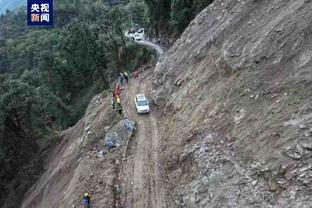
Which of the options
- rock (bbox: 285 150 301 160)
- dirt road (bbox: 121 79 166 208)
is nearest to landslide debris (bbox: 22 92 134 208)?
dirt road (bbox: 121 79 166 208)

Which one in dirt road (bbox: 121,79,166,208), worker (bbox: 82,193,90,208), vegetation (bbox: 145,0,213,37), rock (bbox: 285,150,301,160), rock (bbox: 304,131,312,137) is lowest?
worker (bbox: 82,193,90,208)

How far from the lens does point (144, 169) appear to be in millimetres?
24703

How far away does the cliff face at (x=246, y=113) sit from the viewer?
16391 millimetres

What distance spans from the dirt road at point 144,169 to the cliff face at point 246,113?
37.1 inches

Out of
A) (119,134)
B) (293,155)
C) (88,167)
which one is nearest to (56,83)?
(119,134)

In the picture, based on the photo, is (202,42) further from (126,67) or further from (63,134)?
(126,67)

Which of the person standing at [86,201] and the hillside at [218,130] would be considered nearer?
the hillside at [218,130]

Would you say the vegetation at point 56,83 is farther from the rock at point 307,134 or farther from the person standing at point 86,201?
the rock at point 307,134

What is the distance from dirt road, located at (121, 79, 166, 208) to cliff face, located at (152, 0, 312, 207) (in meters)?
0.94

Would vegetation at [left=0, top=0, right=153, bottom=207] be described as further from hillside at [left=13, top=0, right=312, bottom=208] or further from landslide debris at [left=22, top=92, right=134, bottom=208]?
hillside at [left=13, top=0, right=312, bottom=208]

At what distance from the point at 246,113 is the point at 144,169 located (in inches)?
320

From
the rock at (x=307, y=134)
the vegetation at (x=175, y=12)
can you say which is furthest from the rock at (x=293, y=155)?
the vegetation at (x=175, y=12)

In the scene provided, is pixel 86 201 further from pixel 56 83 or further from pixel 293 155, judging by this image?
pixel 56 83

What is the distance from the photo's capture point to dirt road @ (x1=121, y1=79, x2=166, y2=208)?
22.2m
